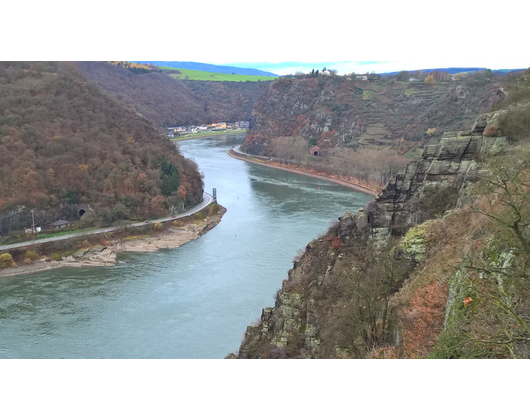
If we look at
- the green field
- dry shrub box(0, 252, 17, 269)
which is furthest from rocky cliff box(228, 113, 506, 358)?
the green field

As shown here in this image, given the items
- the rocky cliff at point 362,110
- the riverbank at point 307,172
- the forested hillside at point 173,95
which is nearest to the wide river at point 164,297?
the riverbank at point 307,172

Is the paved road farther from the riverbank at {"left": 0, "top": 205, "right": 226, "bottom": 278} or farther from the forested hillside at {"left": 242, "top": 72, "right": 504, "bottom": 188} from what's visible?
the forested hillside at {"left": 242, "top": 72, "right": 504, "bottom": 188}

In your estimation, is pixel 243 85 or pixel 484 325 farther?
pixel 243 85

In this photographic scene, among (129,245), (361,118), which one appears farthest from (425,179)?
(361,118)

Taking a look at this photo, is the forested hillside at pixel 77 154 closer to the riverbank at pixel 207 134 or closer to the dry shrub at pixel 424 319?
the dry shrub at pixel 424 319

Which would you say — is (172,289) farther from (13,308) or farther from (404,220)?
(404,220)

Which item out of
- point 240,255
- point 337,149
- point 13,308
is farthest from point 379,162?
point 13,308
